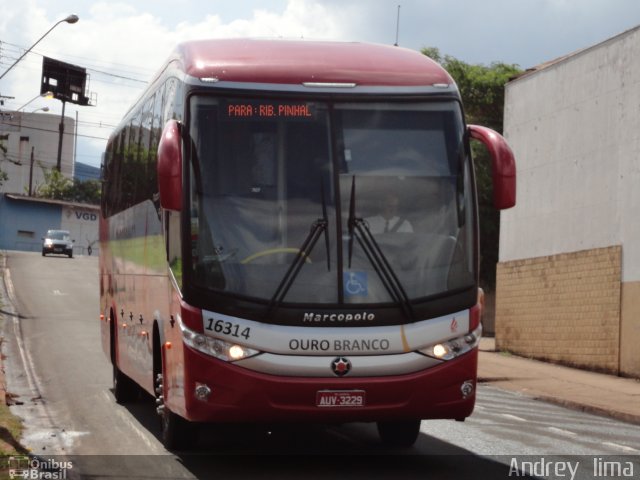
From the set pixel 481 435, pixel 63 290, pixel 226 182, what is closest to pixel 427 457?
pixel 481 435

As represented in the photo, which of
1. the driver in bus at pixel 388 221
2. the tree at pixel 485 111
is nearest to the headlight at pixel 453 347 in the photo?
the driver in bus at pixel 388 221

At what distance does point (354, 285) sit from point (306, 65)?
197 centimetres

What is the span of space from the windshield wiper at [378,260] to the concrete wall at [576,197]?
15461 millimetres

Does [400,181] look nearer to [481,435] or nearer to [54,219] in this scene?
[481,435]

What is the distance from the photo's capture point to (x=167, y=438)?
11445mm

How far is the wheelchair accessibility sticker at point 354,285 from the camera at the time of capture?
9.72 metres

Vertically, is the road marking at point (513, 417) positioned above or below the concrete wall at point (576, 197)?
below

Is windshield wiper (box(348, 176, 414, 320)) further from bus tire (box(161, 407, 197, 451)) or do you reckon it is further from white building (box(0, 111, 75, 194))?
white building (box(0, 111, 75, 194))

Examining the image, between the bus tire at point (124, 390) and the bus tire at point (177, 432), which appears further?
the bus tire at point (124, 390)

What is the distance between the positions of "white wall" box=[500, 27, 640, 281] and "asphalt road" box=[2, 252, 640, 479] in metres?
6.52

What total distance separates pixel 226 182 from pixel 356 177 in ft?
3.45

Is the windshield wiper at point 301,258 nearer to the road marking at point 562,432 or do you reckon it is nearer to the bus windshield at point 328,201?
the bus windshield at point 328,201

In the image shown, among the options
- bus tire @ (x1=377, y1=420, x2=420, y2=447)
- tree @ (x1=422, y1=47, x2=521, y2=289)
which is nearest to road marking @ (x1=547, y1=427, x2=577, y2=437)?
bus tire @ (x1=377, y1=420, x2=420, y2=447)

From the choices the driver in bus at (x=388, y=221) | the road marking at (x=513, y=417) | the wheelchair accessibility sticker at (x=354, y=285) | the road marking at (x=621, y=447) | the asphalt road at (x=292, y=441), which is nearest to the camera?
the wheelchair accessibility sticker at (x=354, y=285)
